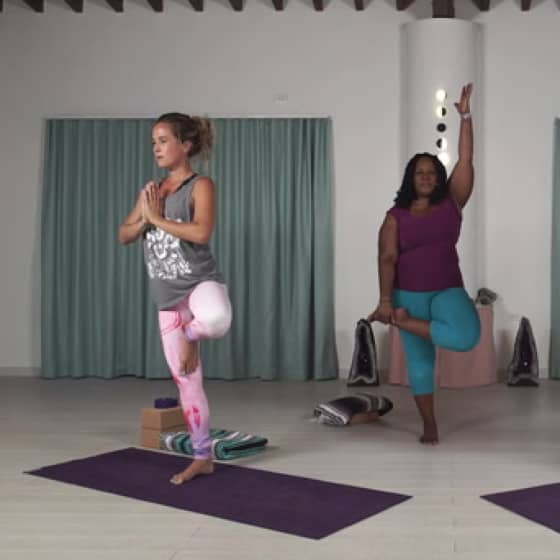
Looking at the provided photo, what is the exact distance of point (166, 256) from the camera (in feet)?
12.2

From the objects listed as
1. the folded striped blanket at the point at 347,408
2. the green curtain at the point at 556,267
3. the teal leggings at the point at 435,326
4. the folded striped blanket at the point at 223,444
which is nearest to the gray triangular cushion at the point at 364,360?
the green curtain at the point at 556,267

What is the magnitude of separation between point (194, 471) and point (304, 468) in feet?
1.65

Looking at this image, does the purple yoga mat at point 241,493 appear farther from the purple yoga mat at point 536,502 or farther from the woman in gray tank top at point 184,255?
the purple yoga mat at point 536,502

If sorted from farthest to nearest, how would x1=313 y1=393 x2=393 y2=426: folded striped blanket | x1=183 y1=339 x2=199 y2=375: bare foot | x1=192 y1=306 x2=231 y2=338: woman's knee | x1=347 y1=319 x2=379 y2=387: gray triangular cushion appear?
x1=347 y1=319 x2=379 y2=387: gray triangular cushion → x1=313 y1=393 x2=393 y2=426: folded striped blanket → x1=183 y1=339 x2=199 y2=375: bare foot → x1=192 y1=306 x2=231 y2=338: woman's knee

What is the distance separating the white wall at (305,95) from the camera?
735 cm

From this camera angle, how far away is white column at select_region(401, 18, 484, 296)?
7.05 meters

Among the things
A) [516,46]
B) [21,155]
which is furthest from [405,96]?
[21,155]

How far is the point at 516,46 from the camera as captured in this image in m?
7.36

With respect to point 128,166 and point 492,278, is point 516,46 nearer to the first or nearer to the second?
point 492,278

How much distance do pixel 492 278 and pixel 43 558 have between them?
16.8ft

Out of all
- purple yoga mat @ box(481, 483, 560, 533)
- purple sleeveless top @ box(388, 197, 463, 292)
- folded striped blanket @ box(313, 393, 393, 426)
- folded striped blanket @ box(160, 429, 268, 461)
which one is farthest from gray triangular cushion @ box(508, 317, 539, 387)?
purple yoga mat @ box(481, 483, 560, 533)

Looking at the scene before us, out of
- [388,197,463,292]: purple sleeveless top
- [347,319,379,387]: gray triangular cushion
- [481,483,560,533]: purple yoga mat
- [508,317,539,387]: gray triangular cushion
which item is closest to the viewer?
[481,483,560,533]: purple yoga mat

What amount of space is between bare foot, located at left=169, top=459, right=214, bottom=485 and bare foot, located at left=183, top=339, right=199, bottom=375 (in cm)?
39

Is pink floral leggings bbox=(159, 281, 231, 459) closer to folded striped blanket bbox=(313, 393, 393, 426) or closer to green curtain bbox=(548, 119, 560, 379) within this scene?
folded striped blanket bbox=(313, 393, 393, 426)
